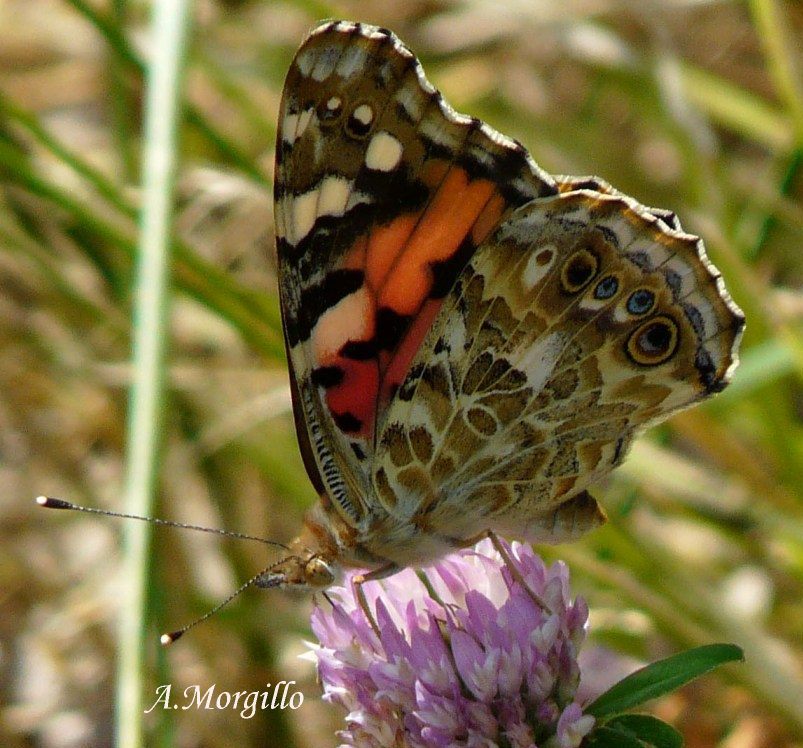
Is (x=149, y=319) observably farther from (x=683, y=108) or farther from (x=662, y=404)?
(x=683, y=108)

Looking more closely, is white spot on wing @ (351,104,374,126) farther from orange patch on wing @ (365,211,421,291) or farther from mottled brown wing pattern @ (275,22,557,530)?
orange patch on wing @ (365,211,421,291)

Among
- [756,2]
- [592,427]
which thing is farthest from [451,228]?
[756,2]

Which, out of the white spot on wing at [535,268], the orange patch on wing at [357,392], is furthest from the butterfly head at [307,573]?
the white spot on wing at [535,268]

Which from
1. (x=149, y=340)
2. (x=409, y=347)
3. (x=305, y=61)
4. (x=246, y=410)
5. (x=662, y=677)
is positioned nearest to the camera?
(x=662, y=677)

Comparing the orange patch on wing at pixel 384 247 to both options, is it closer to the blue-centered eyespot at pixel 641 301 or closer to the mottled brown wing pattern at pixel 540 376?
the mottled brown wing pattern at pixel 540 376

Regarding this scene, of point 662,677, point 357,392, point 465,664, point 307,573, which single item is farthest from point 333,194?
point 662,677

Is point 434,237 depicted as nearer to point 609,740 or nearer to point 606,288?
point 606,288
